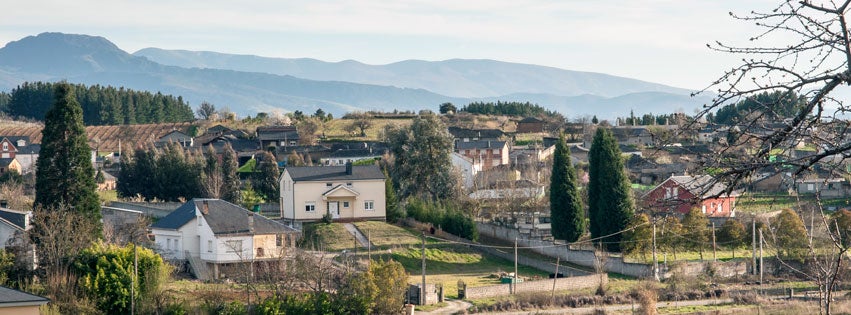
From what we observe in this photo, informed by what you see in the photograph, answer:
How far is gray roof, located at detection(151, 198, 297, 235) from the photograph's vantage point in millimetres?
41781

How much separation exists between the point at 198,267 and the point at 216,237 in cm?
125

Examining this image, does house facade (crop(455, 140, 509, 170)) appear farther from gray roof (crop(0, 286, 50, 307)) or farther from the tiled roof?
the tiled roof

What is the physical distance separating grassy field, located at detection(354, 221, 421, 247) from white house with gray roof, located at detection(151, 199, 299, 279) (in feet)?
15.8

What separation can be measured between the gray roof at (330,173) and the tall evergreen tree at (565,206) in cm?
868

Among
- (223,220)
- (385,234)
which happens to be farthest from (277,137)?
(223,220)

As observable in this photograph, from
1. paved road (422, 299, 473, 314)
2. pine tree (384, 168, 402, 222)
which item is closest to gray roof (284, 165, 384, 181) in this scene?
pine tree (384, 168, 402, 222)

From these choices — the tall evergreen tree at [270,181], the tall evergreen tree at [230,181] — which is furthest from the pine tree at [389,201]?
the tall evergreen tree at [270,181]

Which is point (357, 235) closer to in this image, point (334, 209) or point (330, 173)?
point (334, 209)

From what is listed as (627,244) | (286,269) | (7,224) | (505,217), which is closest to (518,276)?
(627,244)

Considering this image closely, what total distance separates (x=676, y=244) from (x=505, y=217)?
11440 mm

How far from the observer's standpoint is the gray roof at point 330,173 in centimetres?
5091

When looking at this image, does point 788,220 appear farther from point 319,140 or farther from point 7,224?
point 319,140

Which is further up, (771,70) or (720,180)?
(771,70)

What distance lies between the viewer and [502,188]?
57969 mm
